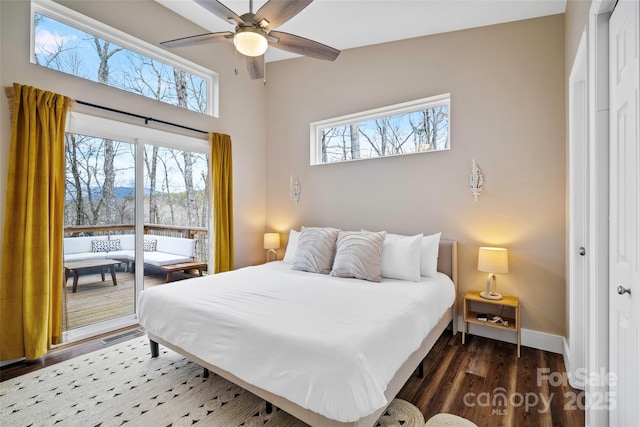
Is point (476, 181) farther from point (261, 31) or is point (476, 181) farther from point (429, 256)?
point (261, 31)

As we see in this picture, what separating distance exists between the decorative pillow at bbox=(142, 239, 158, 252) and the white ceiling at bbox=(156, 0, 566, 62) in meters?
2.41

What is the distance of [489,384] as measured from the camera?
6.92 feet

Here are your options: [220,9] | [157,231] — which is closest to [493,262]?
[220,9]

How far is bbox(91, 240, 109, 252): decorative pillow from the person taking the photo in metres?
2.93

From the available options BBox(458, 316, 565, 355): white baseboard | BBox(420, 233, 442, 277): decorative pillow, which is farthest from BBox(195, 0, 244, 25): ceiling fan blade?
BBox(458, 316, 565, 355): white baseboard

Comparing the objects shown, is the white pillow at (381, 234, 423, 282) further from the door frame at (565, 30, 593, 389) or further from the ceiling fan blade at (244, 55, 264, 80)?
the ceiling fan blade at (244, 55, 264, 80)

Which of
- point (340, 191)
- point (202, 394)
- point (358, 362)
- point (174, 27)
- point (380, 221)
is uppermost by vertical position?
point (174, 27)

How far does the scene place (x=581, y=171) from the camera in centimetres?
213

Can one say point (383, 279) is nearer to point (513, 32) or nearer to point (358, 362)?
point (358, 362)

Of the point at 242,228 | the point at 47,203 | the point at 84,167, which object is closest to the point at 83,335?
the point at 47,203

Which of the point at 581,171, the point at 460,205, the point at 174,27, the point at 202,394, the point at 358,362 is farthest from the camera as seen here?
the point at 174,27

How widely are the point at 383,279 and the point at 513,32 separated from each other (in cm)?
268

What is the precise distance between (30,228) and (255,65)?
2.23m

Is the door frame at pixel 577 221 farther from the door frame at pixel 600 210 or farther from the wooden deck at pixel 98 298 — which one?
the wooden deck at pixel 98 298
